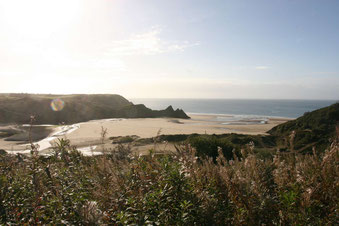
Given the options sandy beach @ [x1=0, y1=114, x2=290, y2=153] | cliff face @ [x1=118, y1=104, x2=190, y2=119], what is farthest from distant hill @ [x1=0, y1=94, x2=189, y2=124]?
sandy beach @ [x1=0, y1=114, x2=290, y2=153]

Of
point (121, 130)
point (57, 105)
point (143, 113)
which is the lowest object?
point (121, 130)

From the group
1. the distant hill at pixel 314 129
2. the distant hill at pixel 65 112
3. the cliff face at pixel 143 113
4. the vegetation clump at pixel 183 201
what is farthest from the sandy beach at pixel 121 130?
the cliff face at pixel 143 113

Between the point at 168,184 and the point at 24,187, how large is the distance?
2311 mm

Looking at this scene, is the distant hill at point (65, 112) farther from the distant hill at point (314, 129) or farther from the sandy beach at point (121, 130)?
the distant hill at point (314, 129)

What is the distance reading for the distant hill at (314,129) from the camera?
1484 cm

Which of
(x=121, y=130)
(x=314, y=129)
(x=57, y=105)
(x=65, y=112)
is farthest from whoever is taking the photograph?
(x=57, y=105)

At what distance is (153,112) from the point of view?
178ft

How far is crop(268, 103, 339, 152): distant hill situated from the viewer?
14.8 metres

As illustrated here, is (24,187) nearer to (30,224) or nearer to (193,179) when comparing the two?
(30,224)

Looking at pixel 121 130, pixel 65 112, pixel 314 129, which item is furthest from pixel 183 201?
pixel 65 112

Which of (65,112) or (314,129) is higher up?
(65,112)

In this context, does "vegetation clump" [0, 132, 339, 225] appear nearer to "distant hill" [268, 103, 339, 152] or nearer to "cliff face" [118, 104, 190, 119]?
"distant hill" [268, 103, 339, 152]

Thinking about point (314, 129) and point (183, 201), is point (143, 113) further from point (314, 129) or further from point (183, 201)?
point (183, 201)

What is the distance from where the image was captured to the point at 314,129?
1661cm
